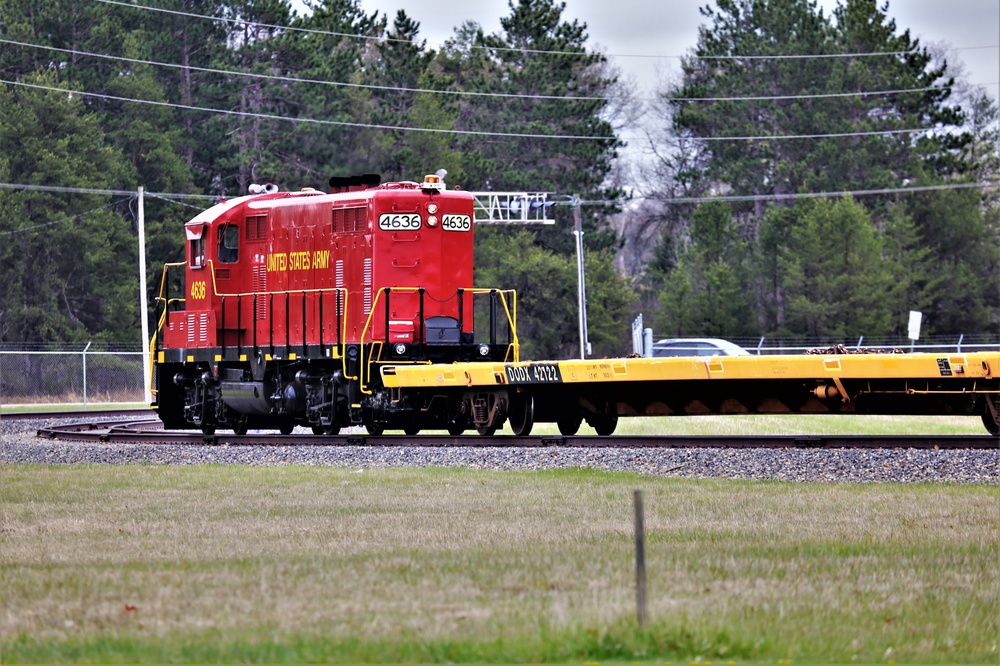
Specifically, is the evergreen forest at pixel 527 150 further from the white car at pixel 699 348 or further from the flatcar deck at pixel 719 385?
the flatcar deck at pixel 719 385

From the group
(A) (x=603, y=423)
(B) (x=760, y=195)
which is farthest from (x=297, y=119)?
(A) (x=603, y=423)

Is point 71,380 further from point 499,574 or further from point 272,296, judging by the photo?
point 499,574

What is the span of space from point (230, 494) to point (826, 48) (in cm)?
4955

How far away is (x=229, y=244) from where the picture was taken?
2161 centimetres

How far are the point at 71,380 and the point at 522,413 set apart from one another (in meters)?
30.9

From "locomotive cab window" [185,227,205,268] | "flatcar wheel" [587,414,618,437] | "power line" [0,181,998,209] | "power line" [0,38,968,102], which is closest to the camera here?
"flatcar wheel" [587,414,618,437]

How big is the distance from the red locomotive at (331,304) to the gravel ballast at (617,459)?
1.61 meters

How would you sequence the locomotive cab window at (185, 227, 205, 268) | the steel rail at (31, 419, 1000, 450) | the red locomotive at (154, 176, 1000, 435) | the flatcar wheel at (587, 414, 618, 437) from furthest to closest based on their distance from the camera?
the locomotive cab window at (185, 227, 205, 268) → the flatcar wheel at (587, 414, 618, 437) → the red locomotive at (154, 176, 1000, 435) → the steel rail at (31, 419, 1000, 450)

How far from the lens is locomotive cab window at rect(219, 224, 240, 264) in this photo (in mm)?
21516

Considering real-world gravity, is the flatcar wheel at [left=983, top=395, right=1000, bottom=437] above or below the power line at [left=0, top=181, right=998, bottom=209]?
below

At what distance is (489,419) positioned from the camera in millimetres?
18828

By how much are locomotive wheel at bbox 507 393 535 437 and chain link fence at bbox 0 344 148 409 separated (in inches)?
1063

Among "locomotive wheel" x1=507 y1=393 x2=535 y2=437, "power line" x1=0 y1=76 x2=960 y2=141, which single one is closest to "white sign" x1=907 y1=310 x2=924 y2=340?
"power line" x1=0 y1=76 x2=960 y2=141

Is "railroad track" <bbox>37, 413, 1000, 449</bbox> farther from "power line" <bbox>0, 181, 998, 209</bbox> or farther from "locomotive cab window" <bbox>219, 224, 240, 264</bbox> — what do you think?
"power line" <bbox>0, 181, 998, 209</bbox>
